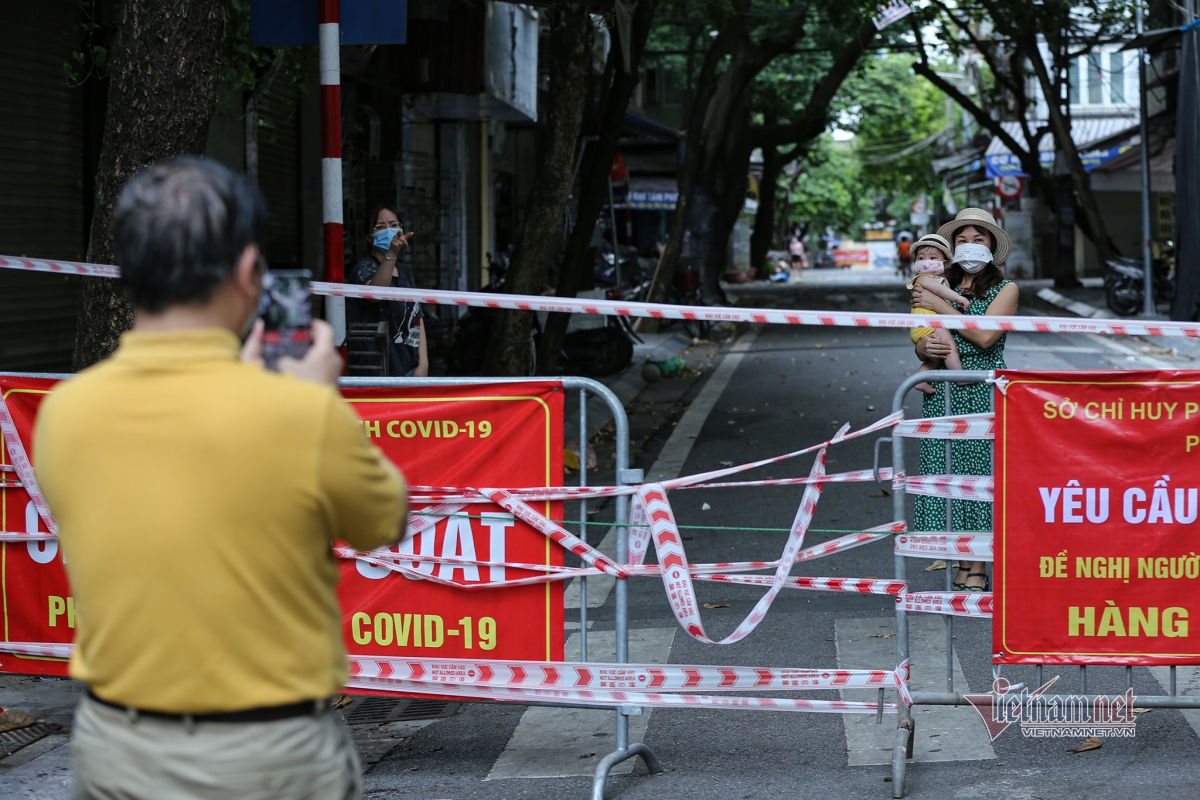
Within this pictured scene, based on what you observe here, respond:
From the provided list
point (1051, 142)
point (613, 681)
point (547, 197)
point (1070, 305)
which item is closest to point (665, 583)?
point (613, 681)

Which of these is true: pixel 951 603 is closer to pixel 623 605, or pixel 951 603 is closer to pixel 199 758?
pixel 623 605

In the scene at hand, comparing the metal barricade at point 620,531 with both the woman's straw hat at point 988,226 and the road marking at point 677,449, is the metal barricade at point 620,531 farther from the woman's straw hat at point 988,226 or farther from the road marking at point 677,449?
the woman's straw hat at point 988,226

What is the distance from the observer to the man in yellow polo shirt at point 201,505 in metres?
2.10

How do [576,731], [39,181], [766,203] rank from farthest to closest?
[766,203]
[39,181]
[576,731]

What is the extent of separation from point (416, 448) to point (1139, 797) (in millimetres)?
2494

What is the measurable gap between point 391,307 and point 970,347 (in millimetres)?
3389

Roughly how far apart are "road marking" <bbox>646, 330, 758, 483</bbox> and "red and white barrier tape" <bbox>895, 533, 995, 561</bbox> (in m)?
2.14

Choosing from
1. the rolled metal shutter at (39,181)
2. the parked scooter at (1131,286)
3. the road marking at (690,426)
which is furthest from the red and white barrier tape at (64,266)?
the parked scooter at (1131,286)

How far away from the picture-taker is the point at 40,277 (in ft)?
33.1

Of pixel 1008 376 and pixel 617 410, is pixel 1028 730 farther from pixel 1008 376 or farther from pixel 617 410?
pixel 617 410

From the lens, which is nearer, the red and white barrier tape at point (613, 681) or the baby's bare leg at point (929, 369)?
the red and white barrier tape at point (613, 681)

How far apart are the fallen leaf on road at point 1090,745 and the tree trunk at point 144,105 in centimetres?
404

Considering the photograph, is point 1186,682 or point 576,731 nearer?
point 576,731

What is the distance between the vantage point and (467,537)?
4.70m
